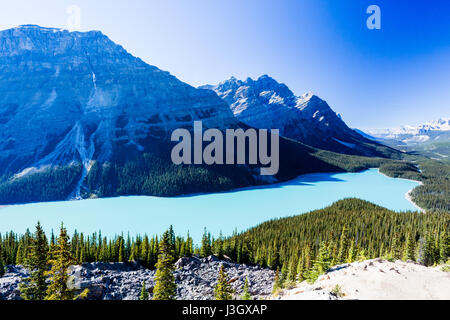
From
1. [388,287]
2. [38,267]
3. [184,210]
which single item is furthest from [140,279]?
[184,210]

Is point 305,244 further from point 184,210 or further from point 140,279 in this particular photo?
point 184,210

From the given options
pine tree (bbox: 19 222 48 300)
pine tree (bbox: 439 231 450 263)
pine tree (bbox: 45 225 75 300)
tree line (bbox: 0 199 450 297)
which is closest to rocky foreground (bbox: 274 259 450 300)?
tree line (bbox: 0 199 450 297)

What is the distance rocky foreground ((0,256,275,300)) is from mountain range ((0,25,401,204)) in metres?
83.3

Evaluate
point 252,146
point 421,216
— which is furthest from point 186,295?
point 252,146

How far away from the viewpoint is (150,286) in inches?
1057

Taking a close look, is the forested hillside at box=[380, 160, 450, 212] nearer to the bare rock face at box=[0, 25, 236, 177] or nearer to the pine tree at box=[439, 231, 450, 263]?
the pine tree at box=[439, 231, 450, 263]

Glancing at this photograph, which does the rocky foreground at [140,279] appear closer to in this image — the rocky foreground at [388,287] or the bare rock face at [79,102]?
the rocky foreground at [388,287]

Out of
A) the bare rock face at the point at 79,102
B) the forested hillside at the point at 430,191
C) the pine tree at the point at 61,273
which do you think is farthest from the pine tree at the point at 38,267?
the forested hillside at the point at 430,191

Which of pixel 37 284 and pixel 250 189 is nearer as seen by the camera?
pixel 37 284

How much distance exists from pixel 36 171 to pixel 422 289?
159758mm

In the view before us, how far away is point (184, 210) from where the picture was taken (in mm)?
89000

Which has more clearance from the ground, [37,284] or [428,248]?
[37,284]

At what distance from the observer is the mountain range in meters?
118

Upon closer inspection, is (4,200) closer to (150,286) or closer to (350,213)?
(150,286)
